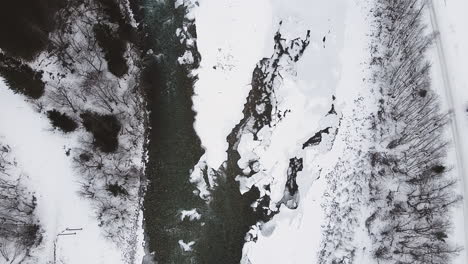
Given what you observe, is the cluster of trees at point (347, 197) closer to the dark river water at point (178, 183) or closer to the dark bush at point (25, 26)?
the dark river water at point (178, 183)

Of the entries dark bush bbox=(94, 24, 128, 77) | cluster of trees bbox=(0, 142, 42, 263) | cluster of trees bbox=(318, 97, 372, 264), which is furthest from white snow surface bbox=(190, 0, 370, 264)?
cluster of trees bbox=(0, 142, 42, 263)

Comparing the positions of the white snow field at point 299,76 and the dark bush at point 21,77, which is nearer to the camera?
the white snow field at point 299,76

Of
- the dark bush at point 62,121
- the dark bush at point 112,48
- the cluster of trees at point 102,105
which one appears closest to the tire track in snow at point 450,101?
the cluster of trees at point 102,105

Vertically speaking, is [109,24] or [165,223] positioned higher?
[109,24]

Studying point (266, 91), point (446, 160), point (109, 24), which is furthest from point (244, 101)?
point (446, 160)

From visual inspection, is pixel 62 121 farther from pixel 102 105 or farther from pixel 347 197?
pixel 347 197

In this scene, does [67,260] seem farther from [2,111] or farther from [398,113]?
[398,113]
